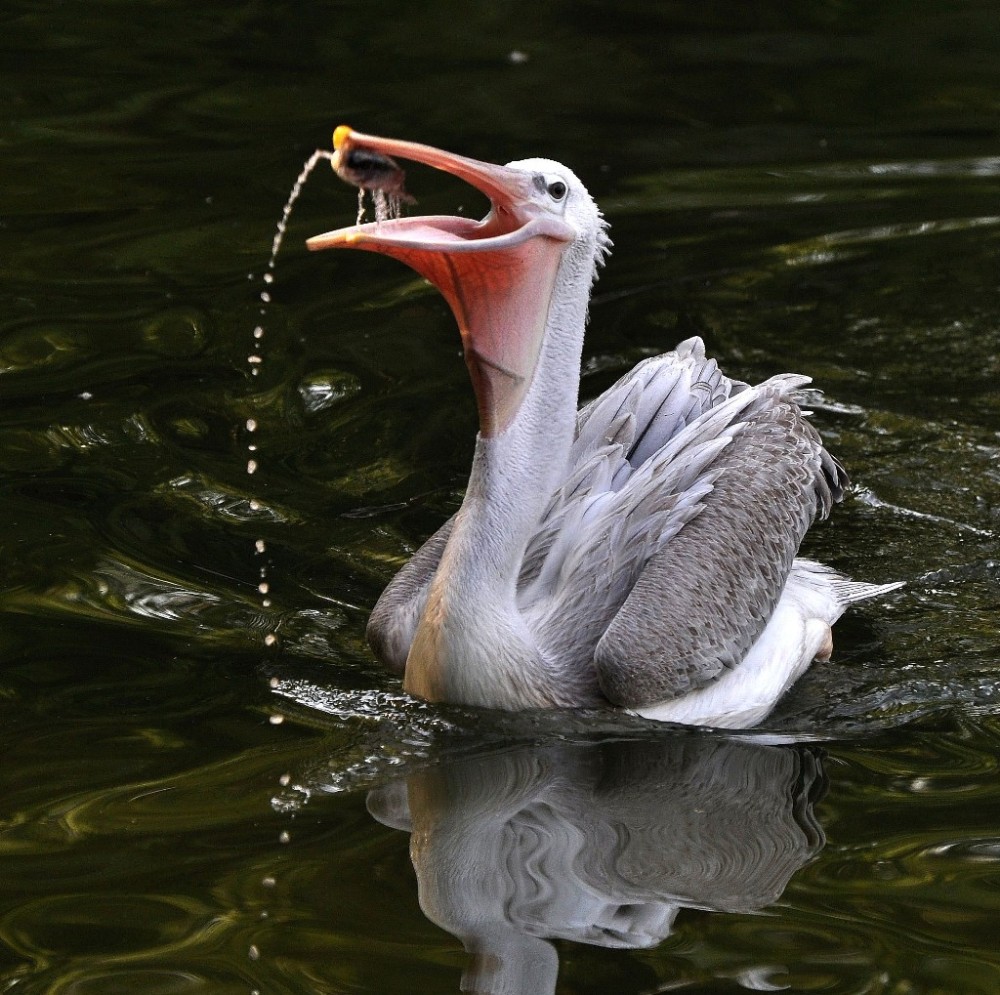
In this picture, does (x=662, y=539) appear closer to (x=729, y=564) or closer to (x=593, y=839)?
(x=729, y=564)

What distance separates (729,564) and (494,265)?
110cm

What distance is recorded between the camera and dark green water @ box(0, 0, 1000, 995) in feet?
12.4

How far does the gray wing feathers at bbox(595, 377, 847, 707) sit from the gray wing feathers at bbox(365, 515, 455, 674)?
573mm

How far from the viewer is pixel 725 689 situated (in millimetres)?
4863

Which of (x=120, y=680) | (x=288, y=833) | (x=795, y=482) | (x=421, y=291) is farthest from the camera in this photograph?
(x=421, y=291)

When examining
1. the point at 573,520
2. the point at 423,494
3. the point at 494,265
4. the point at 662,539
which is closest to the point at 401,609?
the point at 573,520

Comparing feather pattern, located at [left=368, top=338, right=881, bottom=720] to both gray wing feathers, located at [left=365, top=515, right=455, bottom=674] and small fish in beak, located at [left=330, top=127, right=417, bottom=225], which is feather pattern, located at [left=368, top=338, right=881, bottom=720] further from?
small fish in beak, located at [left=330, top=127, right=417, bottom=225]

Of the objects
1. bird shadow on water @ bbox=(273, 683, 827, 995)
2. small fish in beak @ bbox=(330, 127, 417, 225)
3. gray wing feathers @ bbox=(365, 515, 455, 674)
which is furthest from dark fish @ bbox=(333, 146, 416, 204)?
bird shadow on water @ bbox=(273, 683, 827, 995)

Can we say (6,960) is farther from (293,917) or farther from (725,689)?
(725,689)

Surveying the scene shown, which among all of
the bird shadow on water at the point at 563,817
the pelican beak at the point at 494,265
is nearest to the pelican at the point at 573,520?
the pelican beak at the point at 494,265

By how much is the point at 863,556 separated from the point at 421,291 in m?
2.66

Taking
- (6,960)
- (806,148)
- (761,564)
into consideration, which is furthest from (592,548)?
(806,148)

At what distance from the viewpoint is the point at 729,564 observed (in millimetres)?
4906

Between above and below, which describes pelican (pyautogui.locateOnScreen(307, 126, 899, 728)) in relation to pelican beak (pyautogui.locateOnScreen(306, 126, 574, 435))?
below
